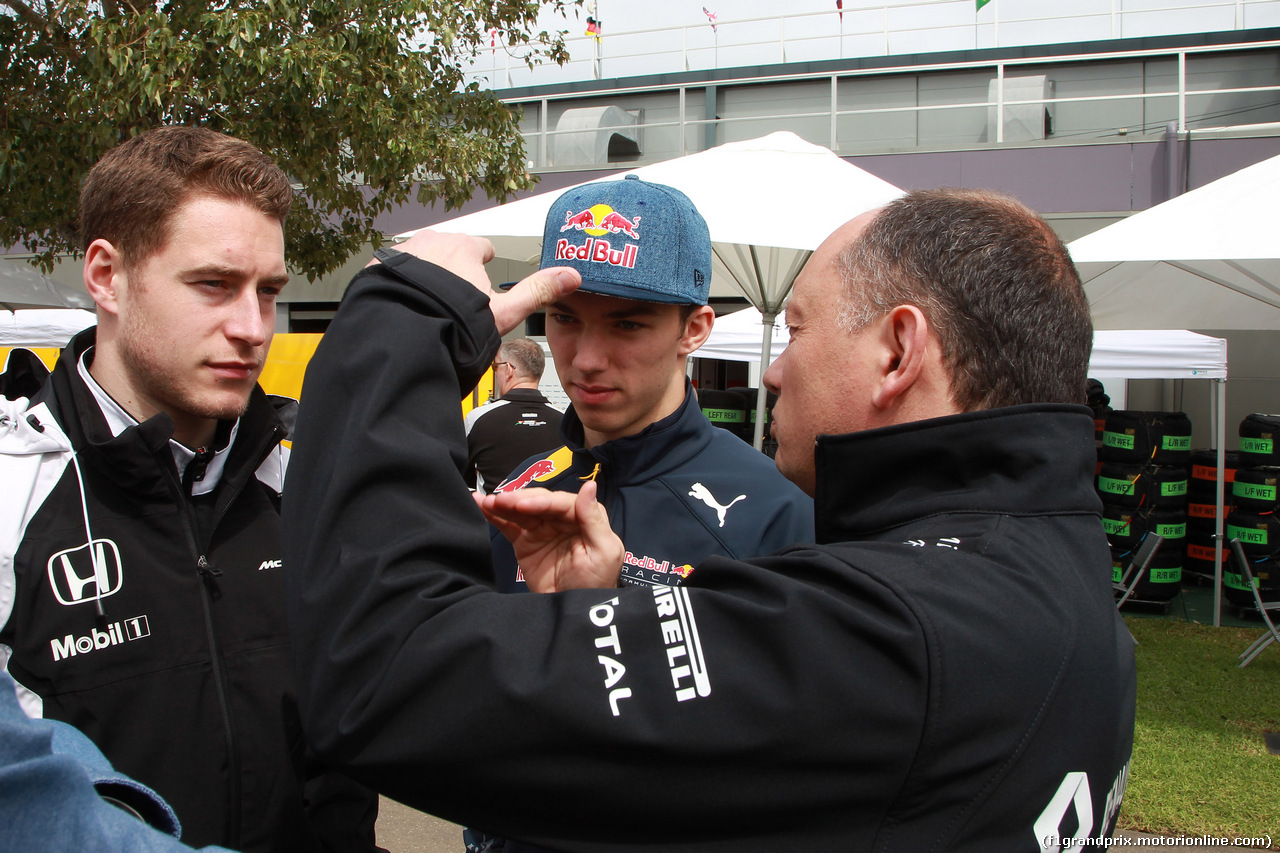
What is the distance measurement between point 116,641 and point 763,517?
3.63 ft

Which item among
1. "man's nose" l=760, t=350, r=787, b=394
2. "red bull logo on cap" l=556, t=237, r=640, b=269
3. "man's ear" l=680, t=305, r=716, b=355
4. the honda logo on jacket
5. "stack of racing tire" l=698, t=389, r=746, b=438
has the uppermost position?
"red bull logo on cap" l=556, t=237, r=640, b=269

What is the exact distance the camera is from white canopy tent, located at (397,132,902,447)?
438 cm

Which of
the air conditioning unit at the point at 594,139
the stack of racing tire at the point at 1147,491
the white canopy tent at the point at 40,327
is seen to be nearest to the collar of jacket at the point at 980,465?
the stack of racing tire at the point at 1147,491

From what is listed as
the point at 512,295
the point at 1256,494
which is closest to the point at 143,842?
the point at 512,295

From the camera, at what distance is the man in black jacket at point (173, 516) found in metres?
1.36

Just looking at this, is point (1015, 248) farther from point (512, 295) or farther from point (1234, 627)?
point (1234, 627)

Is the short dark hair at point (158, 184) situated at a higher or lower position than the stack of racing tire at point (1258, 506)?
higher

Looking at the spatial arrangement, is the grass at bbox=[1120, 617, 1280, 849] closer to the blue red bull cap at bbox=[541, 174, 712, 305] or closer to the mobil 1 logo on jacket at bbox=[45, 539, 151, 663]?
the blue red bull cap at bbox=[541, 174, 712, 305]

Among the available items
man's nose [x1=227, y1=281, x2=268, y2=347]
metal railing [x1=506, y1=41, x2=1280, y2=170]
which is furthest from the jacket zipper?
metal railing [x1=506, y1=41, x2=1280, y2=170]

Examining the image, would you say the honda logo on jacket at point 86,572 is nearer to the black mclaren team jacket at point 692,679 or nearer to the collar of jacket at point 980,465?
the black mclaren team jacket at point 692,679

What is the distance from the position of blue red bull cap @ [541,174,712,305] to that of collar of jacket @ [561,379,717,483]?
0.24 m

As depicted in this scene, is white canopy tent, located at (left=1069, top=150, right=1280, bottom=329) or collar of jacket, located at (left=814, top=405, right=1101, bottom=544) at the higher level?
white canopy tent, located at (left=1069, top=150, right=1280, bottom=329)

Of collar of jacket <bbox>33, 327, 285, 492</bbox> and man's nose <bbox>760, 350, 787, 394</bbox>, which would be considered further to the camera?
collar of jacket <bbox>33, 327, 285, 492</bbox>

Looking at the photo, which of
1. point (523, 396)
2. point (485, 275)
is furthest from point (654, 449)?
point (523, 396)
